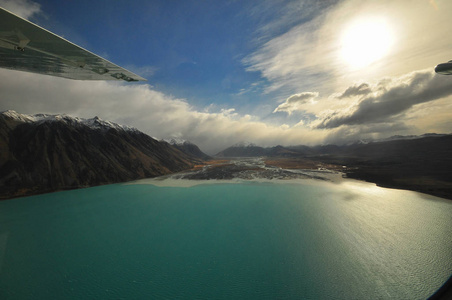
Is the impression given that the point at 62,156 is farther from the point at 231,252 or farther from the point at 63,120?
the point at 231,252


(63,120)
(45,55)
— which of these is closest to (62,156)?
(63,120)

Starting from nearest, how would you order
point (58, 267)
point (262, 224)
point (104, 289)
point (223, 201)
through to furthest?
point (104, 289) < point (58, 267) < point (262, 224) < point (223, 201)

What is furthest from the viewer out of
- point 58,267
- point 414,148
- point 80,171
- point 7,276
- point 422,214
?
point 414,148

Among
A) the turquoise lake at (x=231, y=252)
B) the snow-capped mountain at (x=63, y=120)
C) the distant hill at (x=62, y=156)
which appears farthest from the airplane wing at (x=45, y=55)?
the snow-capped mountain at (x=63, y=120)

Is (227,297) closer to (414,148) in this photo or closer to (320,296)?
(320,296)

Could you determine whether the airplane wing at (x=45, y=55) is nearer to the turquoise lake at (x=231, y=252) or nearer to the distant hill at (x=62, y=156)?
the turquoise lake at (x=231, y=252)

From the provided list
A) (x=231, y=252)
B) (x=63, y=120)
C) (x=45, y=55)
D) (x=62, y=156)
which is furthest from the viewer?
(x=63, y=120)

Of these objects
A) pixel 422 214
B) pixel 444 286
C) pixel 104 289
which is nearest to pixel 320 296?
pixel 444 286
